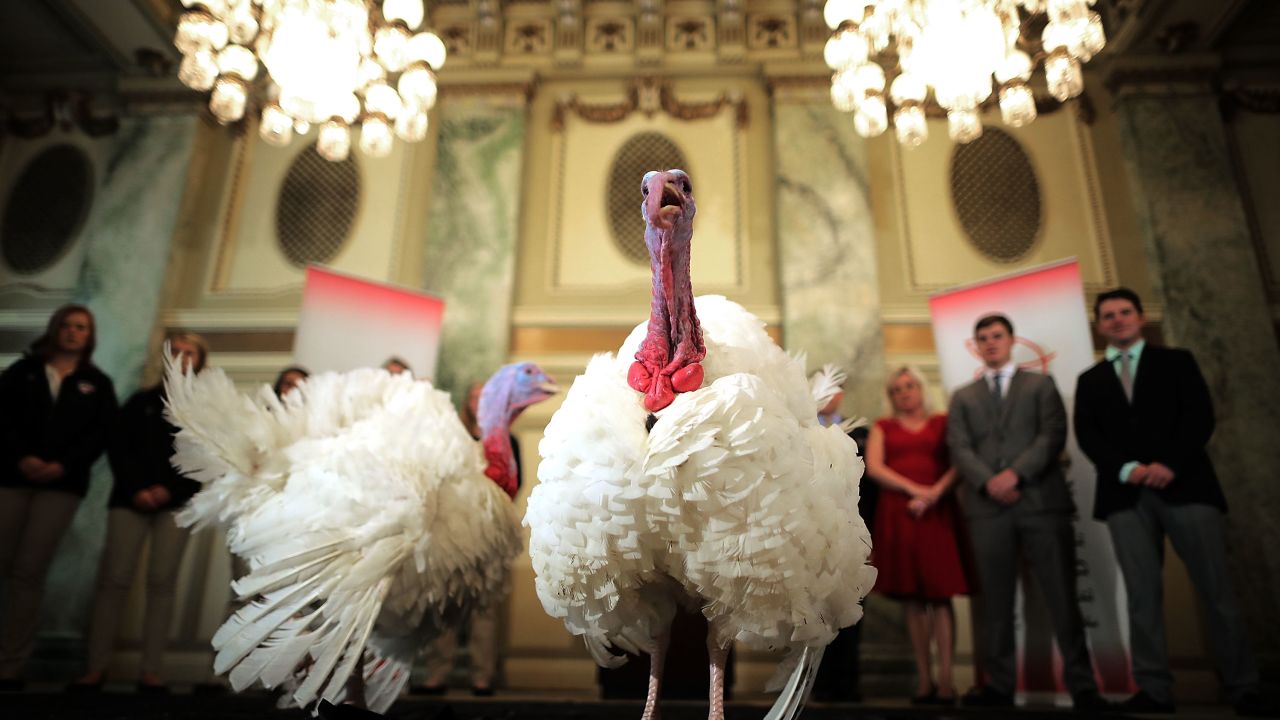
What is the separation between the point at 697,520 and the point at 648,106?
5427mm

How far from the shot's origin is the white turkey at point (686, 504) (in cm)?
172

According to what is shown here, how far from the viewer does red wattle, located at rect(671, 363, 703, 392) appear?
6.15 ft

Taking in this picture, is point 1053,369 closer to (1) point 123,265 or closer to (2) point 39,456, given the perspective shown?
(2) point 39,456

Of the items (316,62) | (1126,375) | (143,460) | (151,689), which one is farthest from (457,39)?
(1126,375)

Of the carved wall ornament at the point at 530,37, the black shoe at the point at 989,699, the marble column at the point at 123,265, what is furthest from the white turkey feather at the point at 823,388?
the marble column at the point at 123,265

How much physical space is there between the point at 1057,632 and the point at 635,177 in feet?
14.8

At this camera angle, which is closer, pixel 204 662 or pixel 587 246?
pixel 204 662

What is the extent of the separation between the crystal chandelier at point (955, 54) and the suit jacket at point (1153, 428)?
1505 mm

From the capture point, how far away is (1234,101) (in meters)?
6.08

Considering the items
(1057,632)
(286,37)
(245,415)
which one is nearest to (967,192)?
(1057,632)

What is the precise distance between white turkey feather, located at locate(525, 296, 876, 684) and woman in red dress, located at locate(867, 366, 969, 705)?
6.94 feet

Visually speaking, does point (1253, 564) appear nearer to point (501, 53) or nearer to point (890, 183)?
point (890, 183)

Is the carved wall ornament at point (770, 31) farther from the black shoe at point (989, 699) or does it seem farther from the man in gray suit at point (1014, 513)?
the black shoe at point (989, 699)

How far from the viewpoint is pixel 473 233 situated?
6043 mm
